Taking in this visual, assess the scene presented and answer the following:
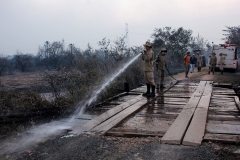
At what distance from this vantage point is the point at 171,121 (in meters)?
5.50

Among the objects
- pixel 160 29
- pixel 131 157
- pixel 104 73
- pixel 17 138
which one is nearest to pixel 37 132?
pixel 17 138

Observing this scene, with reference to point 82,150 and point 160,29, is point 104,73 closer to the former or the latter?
point 82,150

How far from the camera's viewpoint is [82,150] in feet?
12.6

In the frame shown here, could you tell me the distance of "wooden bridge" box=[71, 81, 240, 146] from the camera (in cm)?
434

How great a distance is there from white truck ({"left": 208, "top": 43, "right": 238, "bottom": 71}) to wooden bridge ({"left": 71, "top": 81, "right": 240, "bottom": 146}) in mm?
13759

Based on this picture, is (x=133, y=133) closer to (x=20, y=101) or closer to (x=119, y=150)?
(x=119, y=150)

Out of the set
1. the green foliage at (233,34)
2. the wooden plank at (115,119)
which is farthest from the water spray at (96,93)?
the green foliage at (233,34)

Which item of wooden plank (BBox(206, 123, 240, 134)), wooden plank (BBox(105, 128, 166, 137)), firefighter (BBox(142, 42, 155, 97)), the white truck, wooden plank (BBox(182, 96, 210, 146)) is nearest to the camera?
wooden plank (BBox(182, 96, 210, 146))

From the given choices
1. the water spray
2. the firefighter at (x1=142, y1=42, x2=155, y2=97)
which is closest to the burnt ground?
the water spray

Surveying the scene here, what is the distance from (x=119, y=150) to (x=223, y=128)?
224cm

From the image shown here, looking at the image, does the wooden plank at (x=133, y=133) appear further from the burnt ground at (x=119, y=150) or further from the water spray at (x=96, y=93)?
the water spray at (x=96, y=93)

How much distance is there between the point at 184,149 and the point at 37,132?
9.11ft

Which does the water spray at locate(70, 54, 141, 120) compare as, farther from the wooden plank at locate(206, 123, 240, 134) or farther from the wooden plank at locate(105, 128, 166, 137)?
the wooden plank at locate(206, 123, 240, 134)

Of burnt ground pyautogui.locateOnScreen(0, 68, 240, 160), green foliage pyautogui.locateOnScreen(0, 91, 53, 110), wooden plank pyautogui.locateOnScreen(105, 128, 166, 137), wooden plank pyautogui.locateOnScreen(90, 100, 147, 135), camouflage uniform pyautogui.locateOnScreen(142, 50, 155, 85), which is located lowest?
burnt ground pyautogui.locateOnScreen(0, 68, 240, 160)
